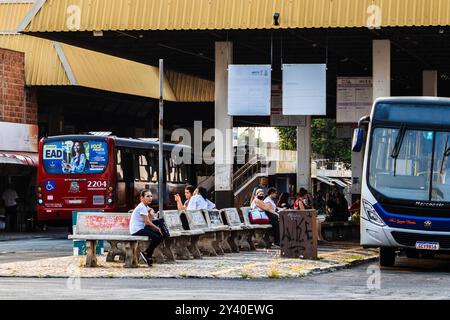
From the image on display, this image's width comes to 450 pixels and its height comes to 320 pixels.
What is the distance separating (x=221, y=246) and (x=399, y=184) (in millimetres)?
5532

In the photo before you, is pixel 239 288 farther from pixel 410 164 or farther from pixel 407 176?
pixel 410 164

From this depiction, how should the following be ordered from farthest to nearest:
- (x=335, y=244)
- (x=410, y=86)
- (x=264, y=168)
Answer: (x=264, y=168) < (x=410, y=86) < (x=335, y=244)

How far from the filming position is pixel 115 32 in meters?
35.0

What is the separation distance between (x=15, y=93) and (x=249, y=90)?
41.9 feet

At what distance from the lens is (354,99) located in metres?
39.0

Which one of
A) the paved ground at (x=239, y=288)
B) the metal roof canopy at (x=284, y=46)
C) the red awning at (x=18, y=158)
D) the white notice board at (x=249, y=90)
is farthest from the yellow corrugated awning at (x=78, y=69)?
the paved ground at (x=239, y=288)

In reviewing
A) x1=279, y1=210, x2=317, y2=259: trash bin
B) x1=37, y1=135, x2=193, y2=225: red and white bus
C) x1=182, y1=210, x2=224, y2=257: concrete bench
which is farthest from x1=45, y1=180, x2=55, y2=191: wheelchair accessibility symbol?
x1=279, y1=210, x2=317, y2=259: trash bin

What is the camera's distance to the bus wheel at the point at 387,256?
2341 centimetres

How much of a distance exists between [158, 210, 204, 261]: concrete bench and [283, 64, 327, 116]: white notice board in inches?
421

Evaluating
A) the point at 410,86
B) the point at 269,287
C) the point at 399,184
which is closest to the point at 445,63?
the point at 410,86

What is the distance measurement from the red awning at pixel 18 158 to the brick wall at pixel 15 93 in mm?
1449

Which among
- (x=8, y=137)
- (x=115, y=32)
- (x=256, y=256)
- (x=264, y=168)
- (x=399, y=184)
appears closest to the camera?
(x=399, y=184)

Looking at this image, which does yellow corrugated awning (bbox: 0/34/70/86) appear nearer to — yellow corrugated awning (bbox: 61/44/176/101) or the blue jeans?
yellow corrugated awning (bbox: 61/44/176/101)

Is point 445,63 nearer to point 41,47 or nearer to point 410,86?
point 410,86
